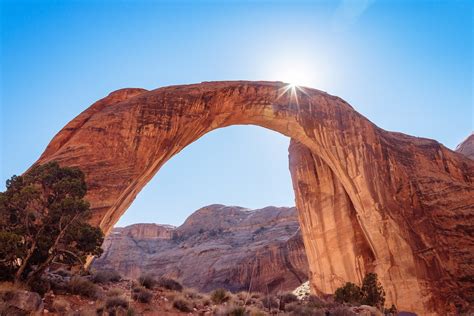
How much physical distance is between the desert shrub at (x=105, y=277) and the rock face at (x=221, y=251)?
14.3 meters

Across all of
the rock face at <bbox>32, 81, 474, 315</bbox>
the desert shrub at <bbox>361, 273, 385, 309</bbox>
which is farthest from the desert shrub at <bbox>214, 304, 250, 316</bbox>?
the desert shrub at <bbox>361, 273, 385, 309</bbox>

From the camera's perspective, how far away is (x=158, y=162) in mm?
15258

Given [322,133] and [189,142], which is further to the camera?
[322,133]

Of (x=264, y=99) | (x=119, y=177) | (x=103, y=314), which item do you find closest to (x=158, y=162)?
(x=119, y=177)

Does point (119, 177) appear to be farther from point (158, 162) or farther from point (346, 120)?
point (346, 120)

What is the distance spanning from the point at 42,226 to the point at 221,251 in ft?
117

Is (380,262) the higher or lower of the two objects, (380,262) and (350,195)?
the lower

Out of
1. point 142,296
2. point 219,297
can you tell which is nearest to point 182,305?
point 142,296

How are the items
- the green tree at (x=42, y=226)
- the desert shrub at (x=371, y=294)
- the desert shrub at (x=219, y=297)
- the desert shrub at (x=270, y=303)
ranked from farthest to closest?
1. the desert shrub at (x=371, y=294)
2. the desert shrub at (x=219, y=297)
3. the desert shrub at (x=270, y=303)
4. the green tree at (x=42, y=226)

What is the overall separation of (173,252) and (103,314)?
42.5 m

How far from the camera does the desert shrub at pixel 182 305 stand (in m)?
9.90

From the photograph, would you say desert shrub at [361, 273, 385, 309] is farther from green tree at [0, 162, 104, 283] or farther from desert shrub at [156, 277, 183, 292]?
green tree at [0, 162, 104, 283]

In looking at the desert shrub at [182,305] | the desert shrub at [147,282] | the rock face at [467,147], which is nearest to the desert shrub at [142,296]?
the desert shrub at [182,305]

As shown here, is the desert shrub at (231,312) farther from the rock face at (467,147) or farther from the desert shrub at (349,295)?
the rock face at (467,147)
